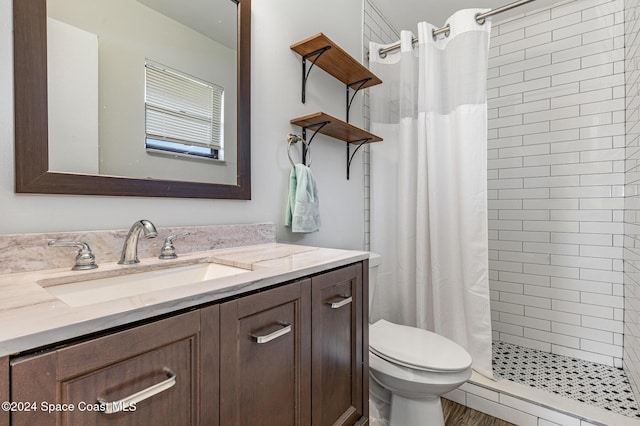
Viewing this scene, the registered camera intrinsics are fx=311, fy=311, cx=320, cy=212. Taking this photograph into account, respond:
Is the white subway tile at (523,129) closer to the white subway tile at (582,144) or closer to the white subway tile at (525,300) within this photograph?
the white subway tile at (582,144)

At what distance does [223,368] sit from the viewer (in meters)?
0.65

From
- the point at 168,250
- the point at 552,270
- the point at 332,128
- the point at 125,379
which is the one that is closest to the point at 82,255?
the point at 168,250

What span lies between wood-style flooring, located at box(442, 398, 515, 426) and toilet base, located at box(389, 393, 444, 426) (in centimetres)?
34

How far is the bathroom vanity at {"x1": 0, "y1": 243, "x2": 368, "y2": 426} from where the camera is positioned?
432 millimetres

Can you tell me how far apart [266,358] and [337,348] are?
0.32 metres

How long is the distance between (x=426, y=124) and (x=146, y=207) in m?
1.57

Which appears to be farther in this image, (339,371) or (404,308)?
(404,308)

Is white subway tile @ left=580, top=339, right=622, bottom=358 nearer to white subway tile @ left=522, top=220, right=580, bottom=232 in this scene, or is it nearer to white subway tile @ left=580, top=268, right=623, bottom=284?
white subway tile @ left=580, top=268, right=623, bottom=284

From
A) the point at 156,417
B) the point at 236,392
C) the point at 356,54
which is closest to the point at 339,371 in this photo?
the point at 236,392

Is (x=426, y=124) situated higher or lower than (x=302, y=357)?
higher

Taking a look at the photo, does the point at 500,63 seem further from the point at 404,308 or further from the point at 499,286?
the point at 404,308

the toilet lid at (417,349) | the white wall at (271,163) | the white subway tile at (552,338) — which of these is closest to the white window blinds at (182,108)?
the white wall at (271,163)

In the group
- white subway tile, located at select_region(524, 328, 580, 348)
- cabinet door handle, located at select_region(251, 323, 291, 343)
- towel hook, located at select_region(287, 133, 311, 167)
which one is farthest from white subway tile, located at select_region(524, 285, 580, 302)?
cabinet door handle, located at select_region(251, 323, 291, 343)

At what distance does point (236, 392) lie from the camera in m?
0.67
